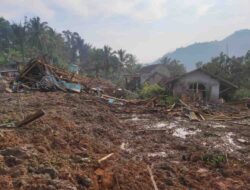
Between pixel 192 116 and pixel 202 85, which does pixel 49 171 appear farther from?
pixel 202 85

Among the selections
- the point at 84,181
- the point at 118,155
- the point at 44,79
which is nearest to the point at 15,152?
the point at 84,181

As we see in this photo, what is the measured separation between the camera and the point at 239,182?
269 inches

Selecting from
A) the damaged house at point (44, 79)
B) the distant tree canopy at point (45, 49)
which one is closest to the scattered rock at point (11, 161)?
the damaged house at point (44, 79)

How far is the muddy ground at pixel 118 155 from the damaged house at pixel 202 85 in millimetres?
13763

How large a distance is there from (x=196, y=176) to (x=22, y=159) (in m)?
3.53

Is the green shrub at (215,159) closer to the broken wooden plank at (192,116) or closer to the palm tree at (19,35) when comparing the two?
the broken wooden plank at (192,116)

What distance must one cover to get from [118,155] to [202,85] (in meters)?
20.3

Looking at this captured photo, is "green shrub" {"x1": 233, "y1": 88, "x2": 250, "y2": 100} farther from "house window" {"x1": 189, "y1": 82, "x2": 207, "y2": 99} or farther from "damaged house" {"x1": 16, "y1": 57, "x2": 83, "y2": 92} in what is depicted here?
"damaged house" {"x1": 16, "y1": 57, "x2": 83, "y2": 92}

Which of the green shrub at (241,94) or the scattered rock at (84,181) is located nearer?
the scattered rock at (84,181)

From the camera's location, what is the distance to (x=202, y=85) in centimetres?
2712

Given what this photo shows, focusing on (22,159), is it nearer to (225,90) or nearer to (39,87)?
(39,87)

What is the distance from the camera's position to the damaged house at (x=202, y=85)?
2658 cm

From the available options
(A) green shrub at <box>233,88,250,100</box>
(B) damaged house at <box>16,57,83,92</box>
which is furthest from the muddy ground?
(A) green shrub at <box>233,88,250,100</box>

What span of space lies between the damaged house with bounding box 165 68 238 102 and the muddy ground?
13763 millimetres
